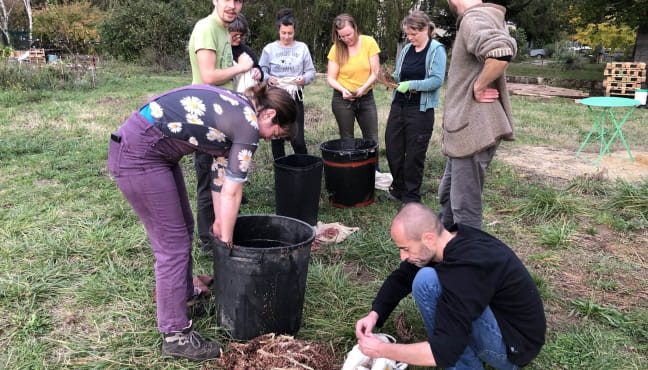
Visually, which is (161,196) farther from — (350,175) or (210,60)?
(350,175)

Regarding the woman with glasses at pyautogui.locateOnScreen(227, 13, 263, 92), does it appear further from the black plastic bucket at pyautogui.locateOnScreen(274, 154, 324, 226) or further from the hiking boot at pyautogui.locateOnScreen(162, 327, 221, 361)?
the hiking boot at pyautogui.locateOnScreen(162, 327, 221, 361)

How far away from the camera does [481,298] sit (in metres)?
1.76

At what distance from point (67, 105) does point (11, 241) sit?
6.79 meters

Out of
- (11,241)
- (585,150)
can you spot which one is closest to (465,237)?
(11,241)

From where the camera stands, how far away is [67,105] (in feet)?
31.1

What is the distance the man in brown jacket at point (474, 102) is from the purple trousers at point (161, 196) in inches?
64.1

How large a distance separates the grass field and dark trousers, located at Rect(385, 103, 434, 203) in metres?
0.28

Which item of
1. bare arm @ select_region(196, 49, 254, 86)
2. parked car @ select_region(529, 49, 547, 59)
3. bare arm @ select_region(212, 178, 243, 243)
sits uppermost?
parked car @ select_region(529, 49, 547, 59)

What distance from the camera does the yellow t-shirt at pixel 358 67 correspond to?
4.73m

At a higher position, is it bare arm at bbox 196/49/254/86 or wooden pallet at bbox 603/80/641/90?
bare arm at bbox 196/49/254/86

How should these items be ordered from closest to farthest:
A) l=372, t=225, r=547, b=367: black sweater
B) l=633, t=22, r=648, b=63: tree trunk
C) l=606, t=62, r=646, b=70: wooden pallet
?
l=372, t=225, r=547, b=367: black sweater → l=606, t=62, r=646, b=70: wooden pallet → l=633, t=22, r=648, b=63: tree trunk

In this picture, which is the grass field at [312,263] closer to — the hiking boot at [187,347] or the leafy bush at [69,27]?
the hiking boot at [187,347]

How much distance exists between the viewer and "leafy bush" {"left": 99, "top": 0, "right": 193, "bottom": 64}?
19.2 meters

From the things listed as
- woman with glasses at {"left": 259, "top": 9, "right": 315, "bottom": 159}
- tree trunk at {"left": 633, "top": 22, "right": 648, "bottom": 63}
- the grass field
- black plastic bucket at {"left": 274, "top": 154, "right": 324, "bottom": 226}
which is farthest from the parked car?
black plastic bucket at {"left": 274, "top": 154, "right": 324, "bottom": 226}
